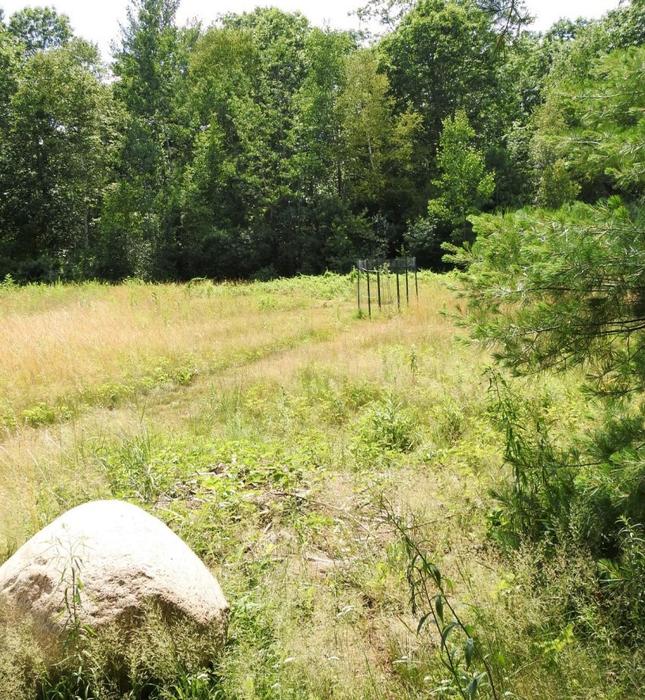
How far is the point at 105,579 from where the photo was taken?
2.71 meters

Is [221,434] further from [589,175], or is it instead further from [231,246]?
[231,246]

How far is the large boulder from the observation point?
104 inches

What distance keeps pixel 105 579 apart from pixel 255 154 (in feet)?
100

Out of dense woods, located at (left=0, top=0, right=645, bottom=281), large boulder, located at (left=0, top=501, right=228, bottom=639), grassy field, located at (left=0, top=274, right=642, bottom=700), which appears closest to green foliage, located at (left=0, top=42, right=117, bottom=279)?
dense woods, located at (left=0, top=0, right=645, bottom=281)

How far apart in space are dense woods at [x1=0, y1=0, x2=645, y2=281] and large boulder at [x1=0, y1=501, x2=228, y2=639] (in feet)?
92.1

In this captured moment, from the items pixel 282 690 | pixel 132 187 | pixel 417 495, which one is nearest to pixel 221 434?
pixel 417 495

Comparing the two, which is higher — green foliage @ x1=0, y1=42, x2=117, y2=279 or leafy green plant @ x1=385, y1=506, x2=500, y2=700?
green foliage @ x1=0, y1=42, x2=117, y2=279

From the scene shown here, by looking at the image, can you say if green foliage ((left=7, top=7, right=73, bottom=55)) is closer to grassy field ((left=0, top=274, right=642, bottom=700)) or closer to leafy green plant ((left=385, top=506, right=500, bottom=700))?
grassy field ((left=0, top=274, right=642, bottom=700))

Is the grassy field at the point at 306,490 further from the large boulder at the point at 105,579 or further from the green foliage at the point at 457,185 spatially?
the green foliage at the point at 457,185

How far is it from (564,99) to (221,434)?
4.48m

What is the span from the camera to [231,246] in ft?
102

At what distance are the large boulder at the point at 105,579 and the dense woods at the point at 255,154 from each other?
28085 mm

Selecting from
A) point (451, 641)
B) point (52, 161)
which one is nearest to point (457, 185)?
point (52, 161)

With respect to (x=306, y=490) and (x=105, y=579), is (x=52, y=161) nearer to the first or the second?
(x=306, y=490)
